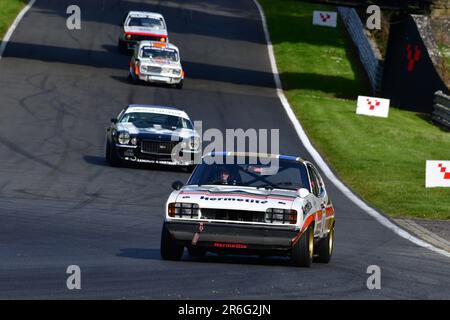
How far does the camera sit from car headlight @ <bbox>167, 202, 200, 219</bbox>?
13.5 meters

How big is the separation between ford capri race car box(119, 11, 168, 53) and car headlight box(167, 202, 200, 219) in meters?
35.4

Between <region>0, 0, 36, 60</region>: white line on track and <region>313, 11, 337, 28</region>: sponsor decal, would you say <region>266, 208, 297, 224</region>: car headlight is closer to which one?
<region>0, 0, 36, 60</region>: white line on track

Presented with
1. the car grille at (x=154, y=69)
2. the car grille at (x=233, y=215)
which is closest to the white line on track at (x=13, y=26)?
the car grille at (x=154, y=69)

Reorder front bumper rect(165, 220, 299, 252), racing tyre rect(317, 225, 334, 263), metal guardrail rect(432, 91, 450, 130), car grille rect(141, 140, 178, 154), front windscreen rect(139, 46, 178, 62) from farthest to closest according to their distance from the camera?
front windscreen rect(139, 46, 178, 62), metal guardrail rect(432, 91, 450, 130), car grille rect(141, 140, 178, 154), racing tyre rect(317, 225, 334, 263), front bumper rect(165, 220, 299, 252)

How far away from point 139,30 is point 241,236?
3697 cm

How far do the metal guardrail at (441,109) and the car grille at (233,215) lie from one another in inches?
994

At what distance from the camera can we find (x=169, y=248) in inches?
532

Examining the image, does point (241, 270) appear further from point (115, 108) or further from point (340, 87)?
point (340, 87)

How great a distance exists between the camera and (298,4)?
219 ft

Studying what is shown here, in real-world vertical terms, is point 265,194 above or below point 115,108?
above

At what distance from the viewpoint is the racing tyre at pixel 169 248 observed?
13.4 metres

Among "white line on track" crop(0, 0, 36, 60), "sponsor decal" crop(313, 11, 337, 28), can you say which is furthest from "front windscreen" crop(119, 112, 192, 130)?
"sponsor decal" crop(313, 11, 337, 28)
